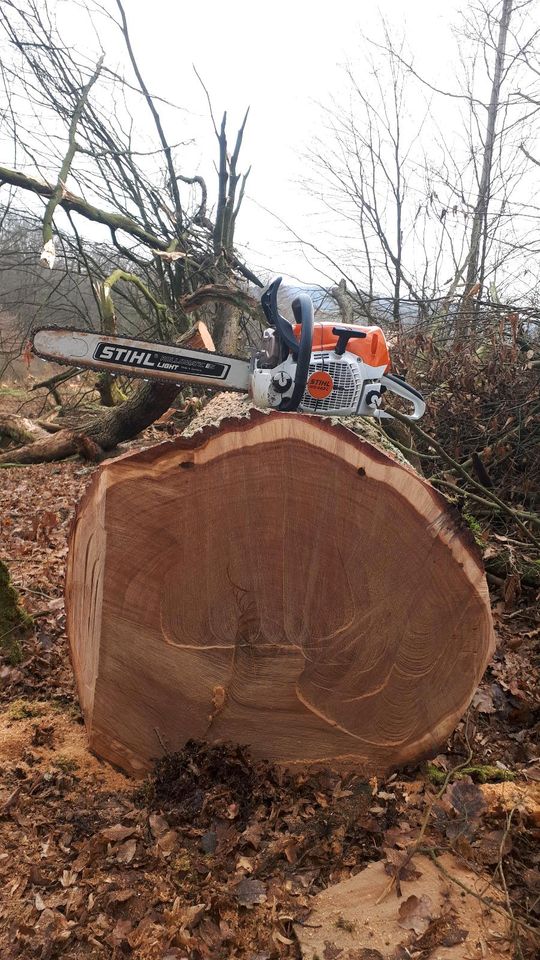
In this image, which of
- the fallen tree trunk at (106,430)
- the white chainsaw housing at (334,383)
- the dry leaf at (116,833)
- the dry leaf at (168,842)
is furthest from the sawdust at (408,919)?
the fallen tree trunk at (106,430)

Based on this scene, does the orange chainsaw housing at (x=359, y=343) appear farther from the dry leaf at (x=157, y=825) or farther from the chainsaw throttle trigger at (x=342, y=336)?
the dry leaf at (x=157, y=825)

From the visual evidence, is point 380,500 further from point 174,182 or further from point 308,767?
point 174,182

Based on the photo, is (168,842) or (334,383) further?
(334,383)

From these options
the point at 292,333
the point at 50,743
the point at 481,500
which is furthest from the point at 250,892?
the point at 481,500

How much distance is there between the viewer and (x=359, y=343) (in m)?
2.50

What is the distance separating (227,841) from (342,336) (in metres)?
1.75

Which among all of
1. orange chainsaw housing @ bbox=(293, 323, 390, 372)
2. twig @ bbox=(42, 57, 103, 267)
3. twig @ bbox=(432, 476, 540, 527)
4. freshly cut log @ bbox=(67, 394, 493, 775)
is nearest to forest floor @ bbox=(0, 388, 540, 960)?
freshly cut log @ bbox=(67, 394, 493, 775)

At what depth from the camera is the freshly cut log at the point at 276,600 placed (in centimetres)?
171

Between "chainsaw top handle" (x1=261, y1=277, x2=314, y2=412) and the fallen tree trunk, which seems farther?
the fallen tree trunk

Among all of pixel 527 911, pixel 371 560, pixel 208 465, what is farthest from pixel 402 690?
pixel 208 465

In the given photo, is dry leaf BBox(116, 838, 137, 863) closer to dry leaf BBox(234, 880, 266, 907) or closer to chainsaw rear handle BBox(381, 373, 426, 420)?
dry leaf BBox(234, 880, 266, 907)

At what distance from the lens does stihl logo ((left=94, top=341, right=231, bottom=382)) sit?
9.05 ft

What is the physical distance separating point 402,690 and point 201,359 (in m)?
1.63

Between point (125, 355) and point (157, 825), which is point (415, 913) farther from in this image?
point (125, 355)
